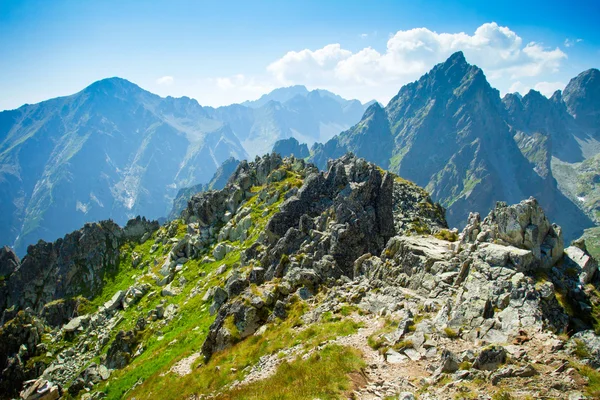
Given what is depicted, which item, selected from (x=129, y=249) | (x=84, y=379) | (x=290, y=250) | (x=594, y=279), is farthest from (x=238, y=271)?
(x=129, y=249)

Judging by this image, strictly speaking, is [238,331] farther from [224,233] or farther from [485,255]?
[224,233]

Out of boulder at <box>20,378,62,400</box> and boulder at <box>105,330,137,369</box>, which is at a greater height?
boulder at <box>105,330,137,369</box>

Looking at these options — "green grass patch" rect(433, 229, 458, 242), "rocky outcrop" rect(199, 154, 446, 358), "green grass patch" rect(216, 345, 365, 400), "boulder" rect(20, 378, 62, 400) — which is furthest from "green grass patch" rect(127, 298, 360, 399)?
"boulder" rect(20, 378, 62, 400)

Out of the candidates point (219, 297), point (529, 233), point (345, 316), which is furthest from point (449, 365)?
point (219, 297)

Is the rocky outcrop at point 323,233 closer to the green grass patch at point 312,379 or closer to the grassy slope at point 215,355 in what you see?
the grassy slope at point 215,355

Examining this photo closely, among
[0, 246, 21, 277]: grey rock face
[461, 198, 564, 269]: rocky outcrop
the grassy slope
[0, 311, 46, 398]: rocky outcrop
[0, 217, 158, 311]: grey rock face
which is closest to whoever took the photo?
the grassy slope

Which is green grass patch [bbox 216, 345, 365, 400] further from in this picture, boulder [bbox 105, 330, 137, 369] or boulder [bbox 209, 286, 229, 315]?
boulder [bbox 105, 330, 137, 369]

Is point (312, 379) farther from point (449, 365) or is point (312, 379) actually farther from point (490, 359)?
point (490, 359)

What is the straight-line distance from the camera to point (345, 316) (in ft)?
89.5

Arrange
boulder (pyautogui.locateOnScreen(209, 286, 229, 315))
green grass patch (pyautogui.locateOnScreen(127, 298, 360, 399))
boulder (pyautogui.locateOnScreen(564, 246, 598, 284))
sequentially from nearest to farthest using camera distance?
1. boulder (pyautogui.locateOnScreen(564, 246, 598, 284))
2. green grass patch (pyautogui.locateOnScreen(127, 298, 360, 399))
3. boulder (pyautogui.locateOnScreen(209, 286, 229, 315))

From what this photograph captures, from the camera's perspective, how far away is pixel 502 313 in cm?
2030

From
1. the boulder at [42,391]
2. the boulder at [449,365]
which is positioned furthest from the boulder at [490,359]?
the boulder at [42,391]

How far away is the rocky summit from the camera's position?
1719 cm

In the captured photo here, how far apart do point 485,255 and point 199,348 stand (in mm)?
27793
